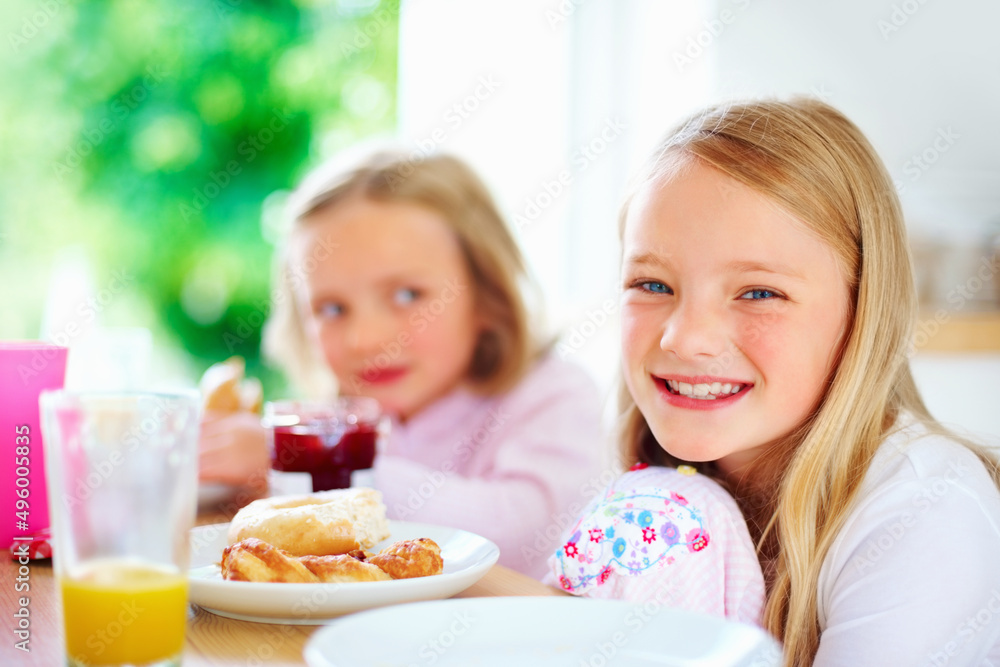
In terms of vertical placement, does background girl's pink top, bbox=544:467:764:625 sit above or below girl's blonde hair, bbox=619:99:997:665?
below

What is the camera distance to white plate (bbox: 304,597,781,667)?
58 centimetres

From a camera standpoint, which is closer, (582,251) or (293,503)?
(293,503)

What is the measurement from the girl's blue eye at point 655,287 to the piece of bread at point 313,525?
41cm

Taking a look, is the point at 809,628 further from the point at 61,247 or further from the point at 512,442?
the point at 61,247

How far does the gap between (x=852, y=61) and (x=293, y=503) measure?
153cm

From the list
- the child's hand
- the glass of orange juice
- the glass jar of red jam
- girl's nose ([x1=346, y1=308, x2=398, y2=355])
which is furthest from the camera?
girl's nose ([x1=346, y1=308, x2=398, y2=355])

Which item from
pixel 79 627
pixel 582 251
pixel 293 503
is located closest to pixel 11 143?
pixel 582 251

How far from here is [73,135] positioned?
396 cm

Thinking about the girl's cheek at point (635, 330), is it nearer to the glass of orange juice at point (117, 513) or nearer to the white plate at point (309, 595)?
the white plate at point (309, 595)

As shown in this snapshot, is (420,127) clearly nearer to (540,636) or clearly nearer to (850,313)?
(850,313)

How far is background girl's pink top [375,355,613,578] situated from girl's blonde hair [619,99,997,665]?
1.53 ft

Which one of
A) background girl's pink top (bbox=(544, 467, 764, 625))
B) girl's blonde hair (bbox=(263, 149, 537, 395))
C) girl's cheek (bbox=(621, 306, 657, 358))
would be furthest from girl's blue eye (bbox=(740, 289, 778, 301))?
girl's blonde hair (bbox=(263, 149, 537, 395))

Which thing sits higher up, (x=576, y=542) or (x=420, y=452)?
(x=576, y=542)

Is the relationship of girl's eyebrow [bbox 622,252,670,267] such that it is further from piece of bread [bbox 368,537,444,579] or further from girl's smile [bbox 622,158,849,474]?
piece of bread [bbox 368,537,444,579]
